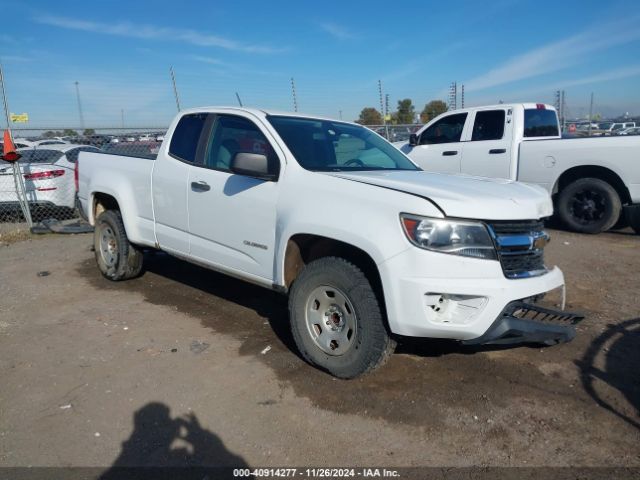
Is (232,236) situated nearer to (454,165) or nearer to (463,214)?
(463,214)

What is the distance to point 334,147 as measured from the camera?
4402mm

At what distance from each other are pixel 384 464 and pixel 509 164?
22.3 ft

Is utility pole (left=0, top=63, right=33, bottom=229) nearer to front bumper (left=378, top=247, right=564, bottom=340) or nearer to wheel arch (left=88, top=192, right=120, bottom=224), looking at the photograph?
wheel arch (left=88, top=192, right=120, bottom=224)

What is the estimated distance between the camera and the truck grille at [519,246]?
316cm

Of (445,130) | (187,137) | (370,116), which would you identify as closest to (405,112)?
(370,116)

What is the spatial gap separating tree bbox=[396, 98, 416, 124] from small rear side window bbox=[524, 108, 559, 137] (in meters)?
22.8

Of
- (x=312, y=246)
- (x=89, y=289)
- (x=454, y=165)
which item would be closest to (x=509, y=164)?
(x=454, y=165)

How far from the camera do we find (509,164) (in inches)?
332

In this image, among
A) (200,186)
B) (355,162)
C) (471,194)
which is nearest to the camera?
(471,194)

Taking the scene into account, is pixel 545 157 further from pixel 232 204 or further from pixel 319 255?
pixel 232 204

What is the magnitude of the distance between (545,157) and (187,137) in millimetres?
5808

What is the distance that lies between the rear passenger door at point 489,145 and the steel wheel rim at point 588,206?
111cm

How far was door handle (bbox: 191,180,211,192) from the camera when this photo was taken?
174 inches

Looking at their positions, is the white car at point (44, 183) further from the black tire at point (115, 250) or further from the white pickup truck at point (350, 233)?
the white pickup truck at point (350, 233)
